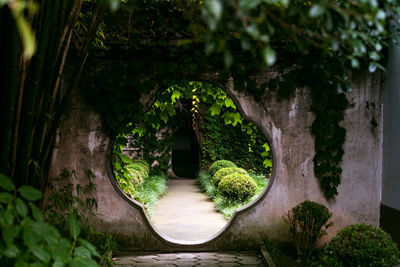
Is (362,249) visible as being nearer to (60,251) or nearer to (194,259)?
(194,259)

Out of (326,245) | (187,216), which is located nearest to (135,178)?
(187,216)

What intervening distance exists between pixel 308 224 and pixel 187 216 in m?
3.86

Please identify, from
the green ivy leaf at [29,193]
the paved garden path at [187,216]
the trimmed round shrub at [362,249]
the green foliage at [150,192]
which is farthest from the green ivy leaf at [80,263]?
the green foliage at [150,192]

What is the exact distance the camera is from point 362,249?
3764 mm

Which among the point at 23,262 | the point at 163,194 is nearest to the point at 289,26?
the point at 23,262

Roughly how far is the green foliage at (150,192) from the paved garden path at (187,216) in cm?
18

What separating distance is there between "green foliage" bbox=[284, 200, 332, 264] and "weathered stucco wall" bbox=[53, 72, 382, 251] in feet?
0.72

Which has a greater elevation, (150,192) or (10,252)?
(10,252)

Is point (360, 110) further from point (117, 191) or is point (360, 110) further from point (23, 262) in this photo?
point (23, 262)

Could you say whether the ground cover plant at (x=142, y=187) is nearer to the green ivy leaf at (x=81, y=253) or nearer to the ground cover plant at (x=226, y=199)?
the ground cover plant at (x=226, y=199)

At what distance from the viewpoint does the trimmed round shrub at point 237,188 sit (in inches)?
332

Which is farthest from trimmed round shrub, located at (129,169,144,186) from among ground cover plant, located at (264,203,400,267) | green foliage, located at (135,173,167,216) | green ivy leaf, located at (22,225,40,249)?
green ivy leaf, located at (22,225,40,249)

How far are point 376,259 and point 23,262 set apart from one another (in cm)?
327

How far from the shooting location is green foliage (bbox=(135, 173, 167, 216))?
324 inches
